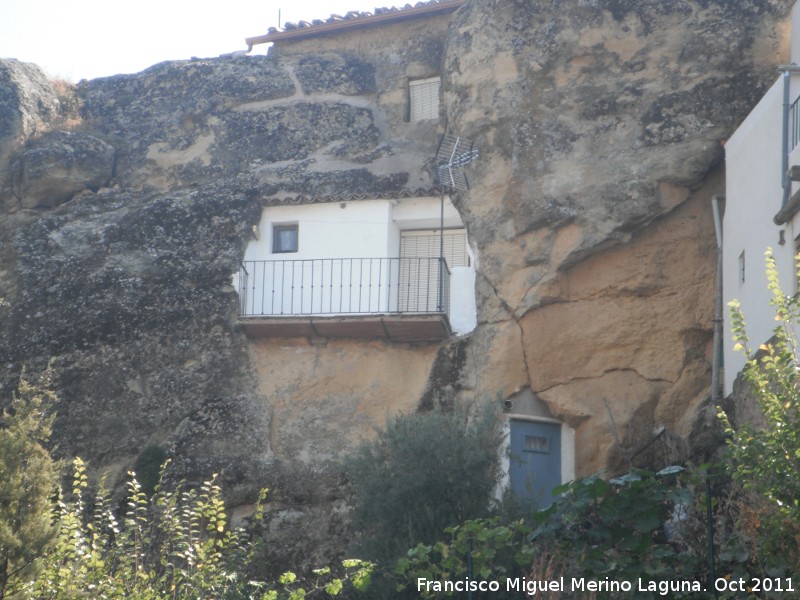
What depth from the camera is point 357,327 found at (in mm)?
19594

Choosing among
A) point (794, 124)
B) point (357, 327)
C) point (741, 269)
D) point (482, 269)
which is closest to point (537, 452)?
point (482, 269)

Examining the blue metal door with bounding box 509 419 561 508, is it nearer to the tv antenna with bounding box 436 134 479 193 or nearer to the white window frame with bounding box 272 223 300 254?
the tv antenna with bounding box 436 134 479 193

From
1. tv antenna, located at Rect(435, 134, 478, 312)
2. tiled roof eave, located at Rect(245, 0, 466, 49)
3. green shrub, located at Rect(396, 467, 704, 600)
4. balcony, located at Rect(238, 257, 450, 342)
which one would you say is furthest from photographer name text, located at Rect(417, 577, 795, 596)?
tiled roof eave, located at Rect(245, 0, 466, 49)

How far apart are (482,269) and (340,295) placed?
2.42 metres

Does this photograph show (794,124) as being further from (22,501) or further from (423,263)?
(22,501)

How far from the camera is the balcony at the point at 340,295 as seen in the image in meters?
19.6

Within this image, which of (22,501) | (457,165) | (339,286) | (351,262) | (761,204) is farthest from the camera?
(351,262)

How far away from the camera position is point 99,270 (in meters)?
21.0

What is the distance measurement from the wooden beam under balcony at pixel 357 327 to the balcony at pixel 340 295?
15 millimetres

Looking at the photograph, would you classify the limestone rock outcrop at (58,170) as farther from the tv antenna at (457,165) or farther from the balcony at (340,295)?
the tv antenna at (457,165)

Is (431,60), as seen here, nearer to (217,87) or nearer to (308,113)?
(308,113)

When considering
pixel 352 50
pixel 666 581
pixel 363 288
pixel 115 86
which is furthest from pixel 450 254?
pixel 666 581

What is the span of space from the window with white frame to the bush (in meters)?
7.16

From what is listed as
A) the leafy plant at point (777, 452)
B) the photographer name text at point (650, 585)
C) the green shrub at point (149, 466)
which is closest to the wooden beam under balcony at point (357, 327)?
the green shrub at point (149, 466)
